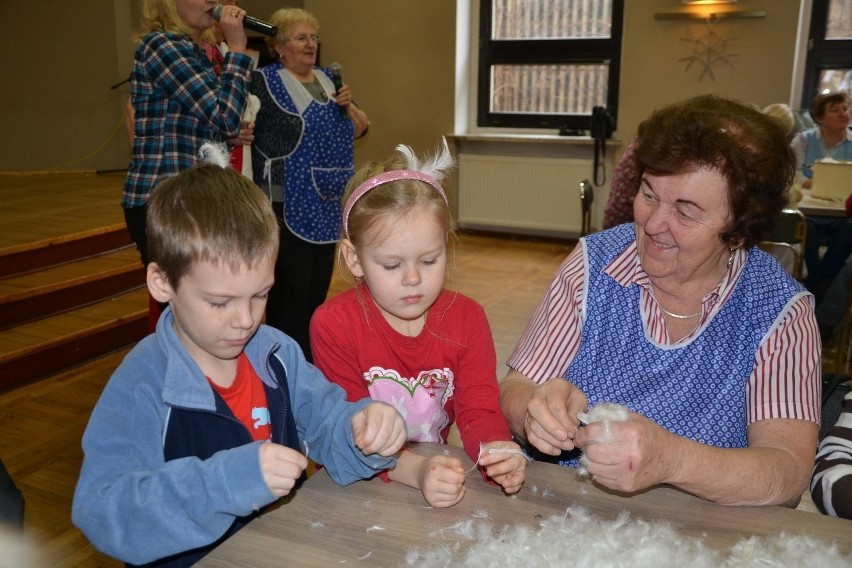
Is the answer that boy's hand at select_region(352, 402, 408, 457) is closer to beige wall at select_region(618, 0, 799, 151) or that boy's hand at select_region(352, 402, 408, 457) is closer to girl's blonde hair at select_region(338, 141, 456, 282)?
girl's blonde hair at select_region(338, 141, 456, 282)

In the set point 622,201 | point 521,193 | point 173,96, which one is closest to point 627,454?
point 173,96

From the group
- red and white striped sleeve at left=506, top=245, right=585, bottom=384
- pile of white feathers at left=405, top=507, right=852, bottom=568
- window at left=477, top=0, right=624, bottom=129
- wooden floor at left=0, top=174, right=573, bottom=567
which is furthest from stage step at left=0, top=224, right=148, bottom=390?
window at left=477, top=0, right=624, bottom=129

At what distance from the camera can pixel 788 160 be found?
1474mm

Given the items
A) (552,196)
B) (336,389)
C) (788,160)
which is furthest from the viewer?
(552,196)

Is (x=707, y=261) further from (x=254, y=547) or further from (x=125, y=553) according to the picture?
(x=125, y=553)

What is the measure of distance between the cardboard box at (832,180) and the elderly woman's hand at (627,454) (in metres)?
3.72

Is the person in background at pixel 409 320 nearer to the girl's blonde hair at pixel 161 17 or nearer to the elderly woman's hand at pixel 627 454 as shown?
the elderly woman's hand at pixel 627 454

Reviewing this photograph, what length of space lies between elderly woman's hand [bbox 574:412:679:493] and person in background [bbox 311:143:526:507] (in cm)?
24

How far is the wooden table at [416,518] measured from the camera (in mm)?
1009

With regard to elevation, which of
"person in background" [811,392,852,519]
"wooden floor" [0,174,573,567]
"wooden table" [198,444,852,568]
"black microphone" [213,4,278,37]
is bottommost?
"wooden floor" [0,174,573,567]

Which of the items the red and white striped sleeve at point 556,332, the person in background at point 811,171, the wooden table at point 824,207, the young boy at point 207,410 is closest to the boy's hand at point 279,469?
the young boy at point 207,410

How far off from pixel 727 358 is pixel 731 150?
415 mm

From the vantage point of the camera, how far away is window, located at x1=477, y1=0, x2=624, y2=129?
7098 mm

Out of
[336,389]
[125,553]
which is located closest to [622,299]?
[336,389]
